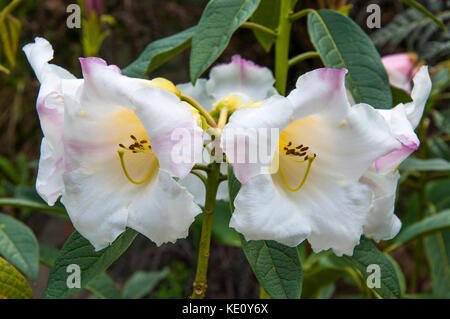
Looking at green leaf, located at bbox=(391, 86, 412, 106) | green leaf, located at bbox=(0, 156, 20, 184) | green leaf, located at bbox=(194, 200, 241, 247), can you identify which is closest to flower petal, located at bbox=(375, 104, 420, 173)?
green leaf, located at bbox=(391, 86, 412, 106)

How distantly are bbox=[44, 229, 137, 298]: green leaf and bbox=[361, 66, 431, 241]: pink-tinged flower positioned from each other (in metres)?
0.29

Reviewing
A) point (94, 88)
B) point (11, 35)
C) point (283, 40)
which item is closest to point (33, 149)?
point (11, 35)

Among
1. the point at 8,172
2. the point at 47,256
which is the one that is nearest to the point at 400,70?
the point at 47,256

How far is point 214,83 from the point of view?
84 centimetres

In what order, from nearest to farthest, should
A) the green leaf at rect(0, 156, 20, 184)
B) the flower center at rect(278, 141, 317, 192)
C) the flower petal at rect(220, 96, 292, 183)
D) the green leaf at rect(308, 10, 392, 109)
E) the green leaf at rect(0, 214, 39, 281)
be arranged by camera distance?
the flower petal at rect(220, 96, 292, 183), the flower center at rect(278, 141, 317, 192), the green leaf at rect(308, 10, 392, 109), the green leaf at rect(0, 214, 39, 281), the green leaf at rect(0, 156, 20, 184)

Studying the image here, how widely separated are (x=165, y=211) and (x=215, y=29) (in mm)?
274

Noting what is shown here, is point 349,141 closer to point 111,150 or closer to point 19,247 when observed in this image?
point 111,150

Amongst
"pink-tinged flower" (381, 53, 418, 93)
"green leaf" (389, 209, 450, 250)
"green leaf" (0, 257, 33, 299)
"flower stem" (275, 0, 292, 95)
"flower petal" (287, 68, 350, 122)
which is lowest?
"green leaf" (0, 257, 33, 299)

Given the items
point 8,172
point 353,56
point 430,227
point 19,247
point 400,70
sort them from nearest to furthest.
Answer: point 353,56 → point 19,247 → point 430,227 → point 400,70 → point 8,172

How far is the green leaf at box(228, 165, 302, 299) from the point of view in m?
0.57

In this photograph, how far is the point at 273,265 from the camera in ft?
1.95

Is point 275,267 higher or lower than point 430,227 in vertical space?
lower

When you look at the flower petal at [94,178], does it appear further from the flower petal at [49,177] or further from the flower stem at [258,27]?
the flower stem at [258,27]

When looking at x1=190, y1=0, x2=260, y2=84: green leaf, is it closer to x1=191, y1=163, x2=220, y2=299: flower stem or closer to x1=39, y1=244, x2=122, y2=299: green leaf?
x1=191, y1=163, x2=220, y2=299: flower stem
